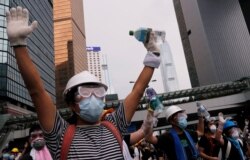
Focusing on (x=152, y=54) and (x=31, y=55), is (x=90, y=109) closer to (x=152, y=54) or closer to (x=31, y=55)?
(x=152, y=54)

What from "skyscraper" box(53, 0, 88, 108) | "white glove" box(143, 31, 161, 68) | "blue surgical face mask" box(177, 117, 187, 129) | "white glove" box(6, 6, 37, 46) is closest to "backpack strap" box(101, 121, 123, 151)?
"white glove" box(143, 31, 161, 68)

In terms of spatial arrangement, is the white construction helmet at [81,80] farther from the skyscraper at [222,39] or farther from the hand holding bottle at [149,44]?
the skyscraper at [222,39]

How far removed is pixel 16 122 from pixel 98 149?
138 ft

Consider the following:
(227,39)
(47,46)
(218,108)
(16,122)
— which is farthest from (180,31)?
(16,122)

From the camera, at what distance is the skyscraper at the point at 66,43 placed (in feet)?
391

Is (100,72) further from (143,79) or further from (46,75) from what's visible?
(143,79)

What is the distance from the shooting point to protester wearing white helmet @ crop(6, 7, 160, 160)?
2.22 m

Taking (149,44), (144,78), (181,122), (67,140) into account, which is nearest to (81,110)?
(67,140)

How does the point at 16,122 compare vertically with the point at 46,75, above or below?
below

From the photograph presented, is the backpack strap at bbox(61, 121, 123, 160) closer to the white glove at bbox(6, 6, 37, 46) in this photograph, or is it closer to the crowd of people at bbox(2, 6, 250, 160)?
the crowd of people at bbox(2, 6, 250, 160)

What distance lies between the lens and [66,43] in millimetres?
121188

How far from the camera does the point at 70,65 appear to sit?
118m

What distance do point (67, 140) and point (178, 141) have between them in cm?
290

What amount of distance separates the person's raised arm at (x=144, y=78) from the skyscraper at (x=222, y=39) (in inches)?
2135
